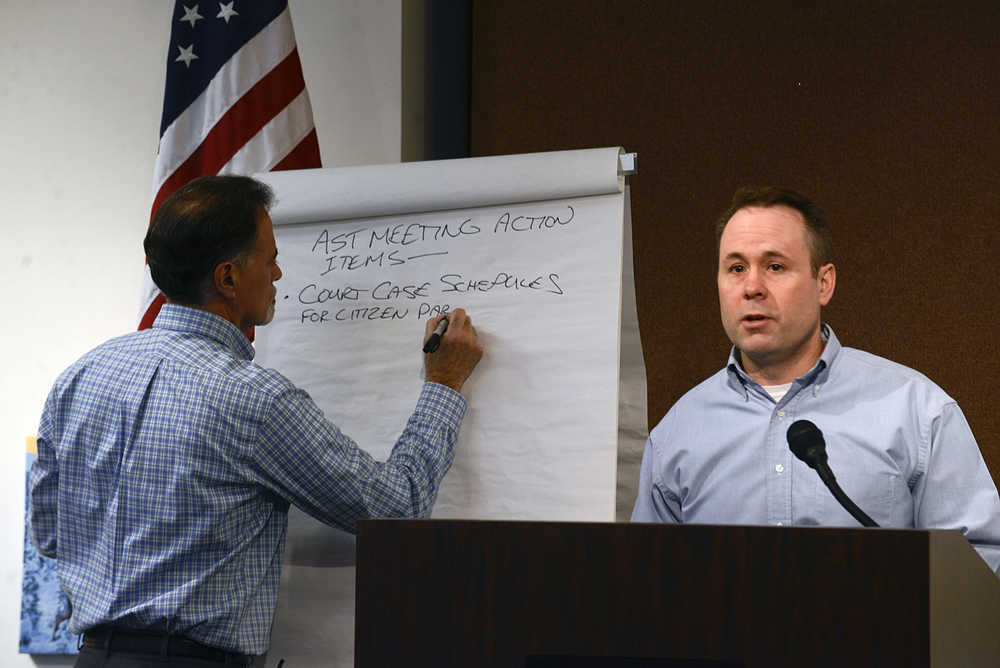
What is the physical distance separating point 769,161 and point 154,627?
1932 millimetres

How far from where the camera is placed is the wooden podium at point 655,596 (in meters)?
0.80

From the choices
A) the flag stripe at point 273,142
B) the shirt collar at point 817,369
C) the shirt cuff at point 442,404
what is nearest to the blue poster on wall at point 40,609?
the flag stripe at point 273,142

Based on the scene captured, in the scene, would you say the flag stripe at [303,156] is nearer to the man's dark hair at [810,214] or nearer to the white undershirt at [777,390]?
the man's dark hair at [810,214]

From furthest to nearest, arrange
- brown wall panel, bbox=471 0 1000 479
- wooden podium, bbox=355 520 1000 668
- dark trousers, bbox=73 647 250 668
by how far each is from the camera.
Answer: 1. brown wall panel, bbox=471 0 1000 479
2. dark trousers, bbox=73 647 250 668
3. wooden podium, bbox=355 520 1000 668

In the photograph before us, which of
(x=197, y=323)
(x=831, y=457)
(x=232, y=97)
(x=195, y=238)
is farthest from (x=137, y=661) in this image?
Result: (x=232, y=97)

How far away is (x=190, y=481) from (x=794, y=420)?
1.12 meters

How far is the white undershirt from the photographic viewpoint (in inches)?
76.9

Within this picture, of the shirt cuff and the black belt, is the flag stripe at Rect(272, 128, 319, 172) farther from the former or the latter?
the black belt

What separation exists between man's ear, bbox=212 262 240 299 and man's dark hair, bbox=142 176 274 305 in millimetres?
11

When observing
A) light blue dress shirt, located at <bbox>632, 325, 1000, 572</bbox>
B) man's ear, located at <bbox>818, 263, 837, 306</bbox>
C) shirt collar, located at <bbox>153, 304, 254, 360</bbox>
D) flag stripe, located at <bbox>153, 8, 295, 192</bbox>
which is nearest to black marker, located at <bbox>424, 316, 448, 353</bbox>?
shirt collar, located at <bbox>153, 304, 254, 360</bbox>

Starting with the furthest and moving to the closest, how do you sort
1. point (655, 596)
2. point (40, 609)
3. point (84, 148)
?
point (84, 148) → point (40, 609) → point (655, 596)

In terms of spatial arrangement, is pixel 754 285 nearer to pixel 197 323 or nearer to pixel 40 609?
pixel 197 323

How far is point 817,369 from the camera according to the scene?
1898 mm

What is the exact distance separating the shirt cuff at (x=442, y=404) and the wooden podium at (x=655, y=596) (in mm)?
959
